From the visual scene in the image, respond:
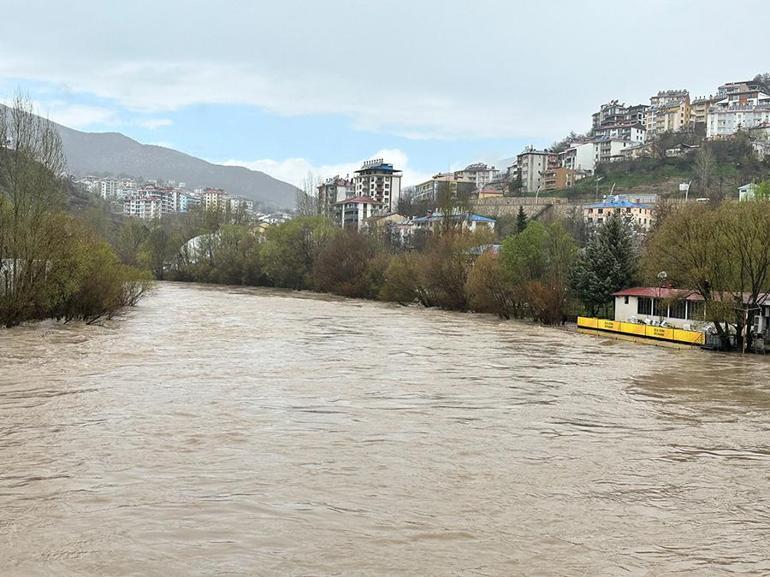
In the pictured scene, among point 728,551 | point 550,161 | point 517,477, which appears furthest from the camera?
point 550,161

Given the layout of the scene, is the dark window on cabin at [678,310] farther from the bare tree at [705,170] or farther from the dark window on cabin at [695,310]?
the bare tree at [705,170]

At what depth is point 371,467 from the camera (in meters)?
11.4

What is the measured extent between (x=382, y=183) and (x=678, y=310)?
117 metres

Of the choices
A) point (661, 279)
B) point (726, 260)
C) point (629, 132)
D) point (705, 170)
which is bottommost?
point (661, 279)

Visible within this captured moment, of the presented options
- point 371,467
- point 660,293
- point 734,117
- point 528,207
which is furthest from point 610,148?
point 371,467

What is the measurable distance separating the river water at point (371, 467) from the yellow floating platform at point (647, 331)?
9351 mm

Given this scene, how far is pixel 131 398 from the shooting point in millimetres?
16094

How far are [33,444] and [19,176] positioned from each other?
71.2ft

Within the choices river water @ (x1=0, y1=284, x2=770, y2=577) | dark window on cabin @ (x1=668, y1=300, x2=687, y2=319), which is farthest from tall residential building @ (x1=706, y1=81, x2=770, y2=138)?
river water @ (x1=0, y1=284, x2=770, y2=577)

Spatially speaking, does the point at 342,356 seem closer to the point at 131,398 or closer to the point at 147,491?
the point at 131,398

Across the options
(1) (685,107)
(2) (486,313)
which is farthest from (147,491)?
(1) (685,107)

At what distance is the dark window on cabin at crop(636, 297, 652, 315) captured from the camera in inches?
1533

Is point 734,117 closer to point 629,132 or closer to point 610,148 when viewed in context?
point 629,132

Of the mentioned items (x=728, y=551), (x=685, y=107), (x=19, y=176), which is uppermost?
→ (x=685, y=107)
